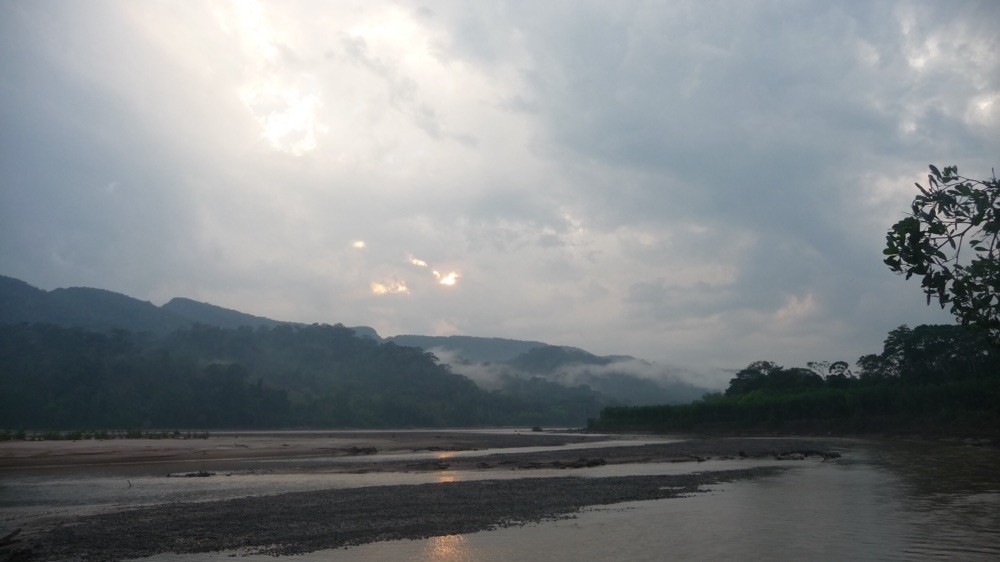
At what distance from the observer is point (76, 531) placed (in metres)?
15.8

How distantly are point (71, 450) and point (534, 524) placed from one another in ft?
143

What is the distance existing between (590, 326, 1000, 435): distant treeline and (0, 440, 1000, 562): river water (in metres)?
39.2

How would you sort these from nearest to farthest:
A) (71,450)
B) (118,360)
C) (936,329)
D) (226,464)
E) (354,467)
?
(354,467)
(226,464)
(71,450)
(936,329)
(118,360)

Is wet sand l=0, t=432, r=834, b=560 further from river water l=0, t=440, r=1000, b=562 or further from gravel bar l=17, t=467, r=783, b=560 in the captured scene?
river water l=0, t=440, r=1000, b=562

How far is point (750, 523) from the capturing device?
15898mm

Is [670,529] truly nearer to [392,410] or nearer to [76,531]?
[76,531]

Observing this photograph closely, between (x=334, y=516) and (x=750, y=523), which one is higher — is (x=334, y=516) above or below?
below

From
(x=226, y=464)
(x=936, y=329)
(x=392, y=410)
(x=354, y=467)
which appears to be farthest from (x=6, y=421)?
(x=936, y=329)

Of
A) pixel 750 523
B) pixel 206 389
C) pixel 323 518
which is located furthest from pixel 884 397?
pixel 206 389

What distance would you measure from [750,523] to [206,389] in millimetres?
132125

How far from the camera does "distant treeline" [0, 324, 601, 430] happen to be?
377 feet

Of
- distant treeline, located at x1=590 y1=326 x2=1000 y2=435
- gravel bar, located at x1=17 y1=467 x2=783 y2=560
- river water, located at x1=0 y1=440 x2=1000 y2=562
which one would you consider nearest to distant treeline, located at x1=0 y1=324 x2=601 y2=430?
distant treeline, located at x1=590 y1=326 x2=1000 y2=435

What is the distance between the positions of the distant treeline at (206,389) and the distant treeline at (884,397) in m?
72.8

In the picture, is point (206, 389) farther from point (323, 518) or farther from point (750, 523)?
point (750, 523)
